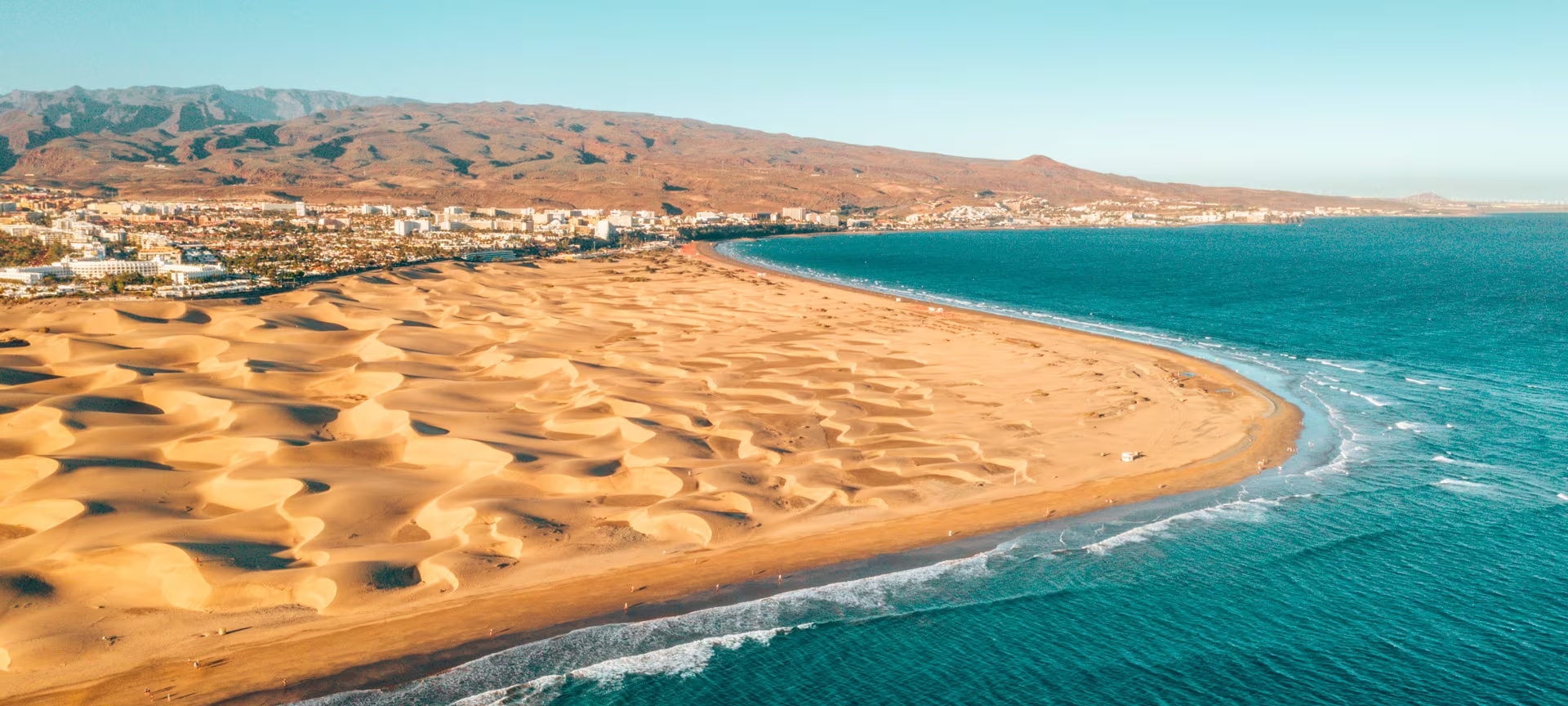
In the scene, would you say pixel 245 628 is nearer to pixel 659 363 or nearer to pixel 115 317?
pixel 659 363

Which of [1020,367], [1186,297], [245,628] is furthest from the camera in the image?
[1186,297]

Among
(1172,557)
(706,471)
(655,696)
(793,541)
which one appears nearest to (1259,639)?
(1172,557)

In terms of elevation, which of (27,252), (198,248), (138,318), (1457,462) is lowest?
(1457,462)

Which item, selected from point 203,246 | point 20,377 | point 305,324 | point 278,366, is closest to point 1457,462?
point 278,366

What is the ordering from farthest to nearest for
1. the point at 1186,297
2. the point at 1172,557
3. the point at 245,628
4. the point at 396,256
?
the point at 396,256 < the point at 1186,297 < the point at 1172,557 < the point at 245,628

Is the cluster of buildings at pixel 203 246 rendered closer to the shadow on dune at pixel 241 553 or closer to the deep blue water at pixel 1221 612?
the shadow on dune at pixel 241 553

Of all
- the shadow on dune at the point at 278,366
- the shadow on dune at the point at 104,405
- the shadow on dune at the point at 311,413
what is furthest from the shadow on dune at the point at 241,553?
the shadow on dune at the point at 278,366

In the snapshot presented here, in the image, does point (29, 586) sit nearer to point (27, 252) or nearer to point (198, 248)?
point (27, 252)

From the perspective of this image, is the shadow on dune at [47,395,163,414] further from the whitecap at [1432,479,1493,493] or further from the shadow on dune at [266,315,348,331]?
the whitecap at [1432,479,1493,493]
